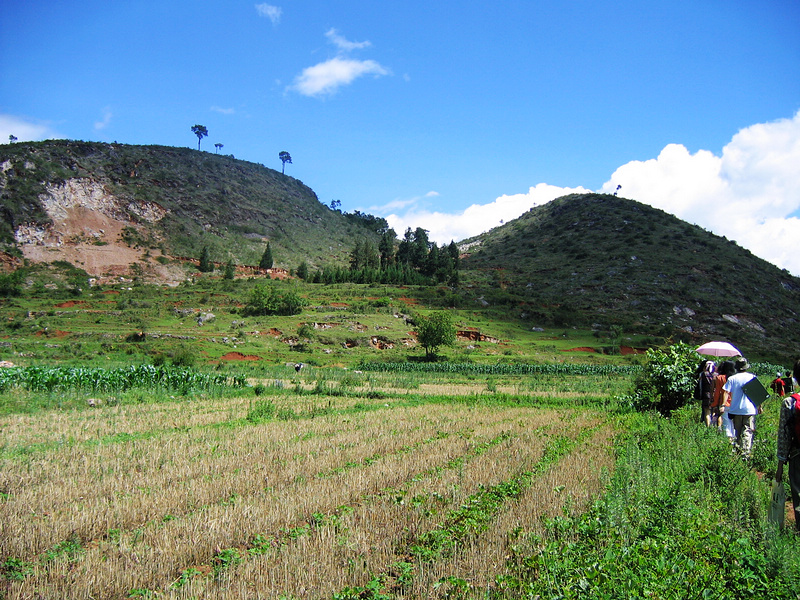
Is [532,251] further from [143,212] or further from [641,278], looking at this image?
[143,212]

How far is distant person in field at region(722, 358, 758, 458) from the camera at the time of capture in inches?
402

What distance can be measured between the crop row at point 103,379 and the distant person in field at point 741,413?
2229 cm

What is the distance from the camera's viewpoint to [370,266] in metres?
116

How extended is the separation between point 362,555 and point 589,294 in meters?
103

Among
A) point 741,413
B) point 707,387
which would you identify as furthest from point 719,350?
point 741,413

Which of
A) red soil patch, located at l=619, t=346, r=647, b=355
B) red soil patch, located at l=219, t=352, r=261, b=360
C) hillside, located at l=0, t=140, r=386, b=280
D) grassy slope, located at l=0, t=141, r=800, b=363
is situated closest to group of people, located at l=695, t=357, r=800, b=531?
red soil patch, located at l=219, t=352, r=261, b=360

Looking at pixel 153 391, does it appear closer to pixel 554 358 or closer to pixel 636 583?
pixel 636 583

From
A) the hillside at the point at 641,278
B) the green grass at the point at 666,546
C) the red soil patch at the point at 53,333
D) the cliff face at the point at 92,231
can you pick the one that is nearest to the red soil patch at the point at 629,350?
the hillside at the point at 641,278

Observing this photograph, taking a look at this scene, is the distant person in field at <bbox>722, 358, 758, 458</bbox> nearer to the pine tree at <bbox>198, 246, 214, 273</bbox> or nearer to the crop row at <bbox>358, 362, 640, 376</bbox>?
the crop row at <bbox>358, 362, 640, 376</bbox>

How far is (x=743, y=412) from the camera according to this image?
403 inches

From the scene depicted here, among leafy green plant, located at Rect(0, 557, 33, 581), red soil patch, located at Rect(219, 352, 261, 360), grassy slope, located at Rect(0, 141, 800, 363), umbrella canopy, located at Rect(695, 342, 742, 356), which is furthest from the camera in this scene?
grassy slope, located at Rect(0, 141, 800, 363)

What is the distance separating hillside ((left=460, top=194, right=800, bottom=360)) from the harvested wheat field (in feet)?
234

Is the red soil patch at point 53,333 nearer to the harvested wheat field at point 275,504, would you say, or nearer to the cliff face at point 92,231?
the harvested wheat field at point 275,504

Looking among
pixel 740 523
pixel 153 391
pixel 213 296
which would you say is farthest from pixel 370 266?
pixel 740 523
